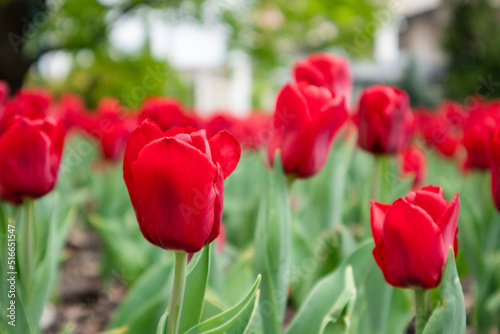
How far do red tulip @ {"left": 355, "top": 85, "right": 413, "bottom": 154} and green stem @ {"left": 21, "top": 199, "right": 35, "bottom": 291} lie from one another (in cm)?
66

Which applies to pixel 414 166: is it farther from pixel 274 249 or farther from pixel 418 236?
pixel 418 236

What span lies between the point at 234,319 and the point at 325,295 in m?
0.26

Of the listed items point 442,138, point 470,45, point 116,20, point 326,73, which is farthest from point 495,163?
point 470,45

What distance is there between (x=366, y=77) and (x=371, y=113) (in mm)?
21081

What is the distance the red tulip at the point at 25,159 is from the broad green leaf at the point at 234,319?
38 centimetres

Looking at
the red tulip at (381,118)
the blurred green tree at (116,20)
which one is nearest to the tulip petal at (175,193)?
the red tulip at (381,118)

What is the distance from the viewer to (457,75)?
13.6 metres

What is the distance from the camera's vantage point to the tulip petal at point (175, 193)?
20.4 inches

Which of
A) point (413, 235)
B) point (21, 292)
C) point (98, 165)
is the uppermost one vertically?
point (413, 235)

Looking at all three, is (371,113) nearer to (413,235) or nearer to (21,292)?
(413,235)

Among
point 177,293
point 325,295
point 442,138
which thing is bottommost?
point 442,138

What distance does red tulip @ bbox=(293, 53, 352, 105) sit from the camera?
3.29 feet

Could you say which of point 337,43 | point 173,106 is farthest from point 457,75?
point 173,106

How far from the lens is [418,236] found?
0.60m
